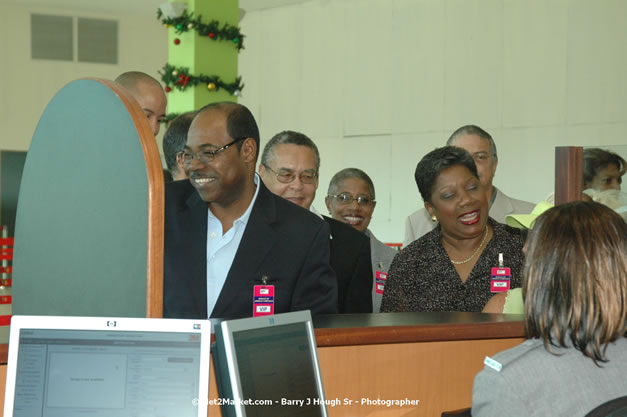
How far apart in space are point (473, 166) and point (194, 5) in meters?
5.01

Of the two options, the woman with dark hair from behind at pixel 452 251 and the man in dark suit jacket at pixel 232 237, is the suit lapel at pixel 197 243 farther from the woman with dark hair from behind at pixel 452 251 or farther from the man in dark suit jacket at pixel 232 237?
the woman with dark hair from behind at pixel 452 251

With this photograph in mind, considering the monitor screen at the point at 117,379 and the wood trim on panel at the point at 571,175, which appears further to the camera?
the wood trim on panel at the point at 571,175

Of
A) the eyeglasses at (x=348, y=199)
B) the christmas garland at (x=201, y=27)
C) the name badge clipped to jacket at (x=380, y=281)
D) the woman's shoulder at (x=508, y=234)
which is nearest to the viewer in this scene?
the woman's shoulder at (x=508, y=234)

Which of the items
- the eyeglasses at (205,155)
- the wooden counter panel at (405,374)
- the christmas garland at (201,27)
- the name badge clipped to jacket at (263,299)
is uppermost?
the christmas garland at (201,27)

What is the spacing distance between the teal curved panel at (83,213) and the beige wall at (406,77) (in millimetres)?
6493

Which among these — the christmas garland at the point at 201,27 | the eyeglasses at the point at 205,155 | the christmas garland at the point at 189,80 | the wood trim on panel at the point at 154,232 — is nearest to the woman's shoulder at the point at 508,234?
the eyeglasses at the point at 205,155

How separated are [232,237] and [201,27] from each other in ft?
A: 17.6

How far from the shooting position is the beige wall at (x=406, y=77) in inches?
295

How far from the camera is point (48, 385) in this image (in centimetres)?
133

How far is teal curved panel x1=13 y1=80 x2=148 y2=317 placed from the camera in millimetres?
1440

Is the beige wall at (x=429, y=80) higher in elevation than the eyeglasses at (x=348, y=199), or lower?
higher

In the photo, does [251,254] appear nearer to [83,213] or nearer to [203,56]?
[83,213]

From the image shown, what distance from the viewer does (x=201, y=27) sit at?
7.30 meters

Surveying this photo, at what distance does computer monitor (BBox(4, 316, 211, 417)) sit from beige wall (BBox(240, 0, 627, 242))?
6.65 meters
